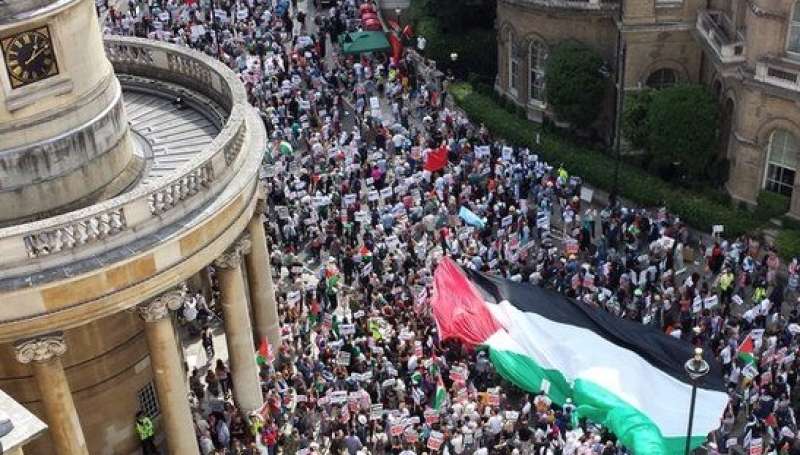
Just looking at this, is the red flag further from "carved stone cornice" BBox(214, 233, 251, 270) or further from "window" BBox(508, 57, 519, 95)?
"carved stone cornice" BBox(214, 233, 251, 270)

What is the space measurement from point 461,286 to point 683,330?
722 centimetres

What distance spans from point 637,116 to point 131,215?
88.3ft

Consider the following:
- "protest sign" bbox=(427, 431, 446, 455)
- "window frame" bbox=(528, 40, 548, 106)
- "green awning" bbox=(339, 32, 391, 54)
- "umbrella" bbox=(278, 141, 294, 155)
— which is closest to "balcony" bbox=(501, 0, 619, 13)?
"window frame" bbox=(528, 40, 548, 106)

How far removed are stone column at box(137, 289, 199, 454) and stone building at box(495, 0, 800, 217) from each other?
2393 centimetres

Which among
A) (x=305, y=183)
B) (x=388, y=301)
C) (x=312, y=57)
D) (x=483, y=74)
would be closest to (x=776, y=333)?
(x=388, y=301)

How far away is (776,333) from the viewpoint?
1351 inches

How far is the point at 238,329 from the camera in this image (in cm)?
2973

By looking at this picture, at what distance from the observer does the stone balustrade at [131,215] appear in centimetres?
2306

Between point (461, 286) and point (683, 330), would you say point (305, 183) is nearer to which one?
point (461, 286)

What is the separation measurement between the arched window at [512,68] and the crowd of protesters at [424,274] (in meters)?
2.94

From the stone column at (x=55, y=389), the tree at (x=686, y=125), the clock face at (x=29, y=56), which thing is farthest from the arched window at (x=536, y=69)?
the stone column at (x=55, y=389)

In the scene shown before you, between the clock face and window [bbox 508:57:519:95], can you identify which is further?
window [bbox 508:57:519:95]

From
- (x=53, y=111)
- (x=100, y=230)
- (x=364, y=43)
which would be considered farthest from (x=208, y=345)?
(x=364, y=43)

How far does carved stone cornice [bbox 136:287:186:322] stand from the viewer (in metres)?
25.5
